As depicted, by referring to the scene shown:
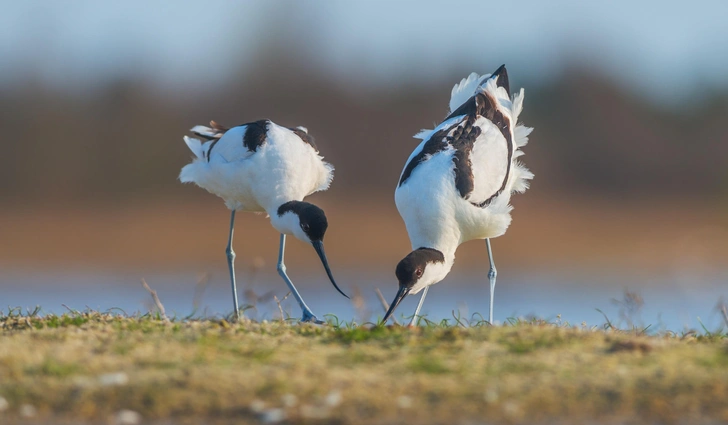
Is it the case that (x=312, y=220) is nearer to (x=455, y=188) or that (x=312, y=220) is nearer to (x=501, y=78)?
(x=455, y=188)

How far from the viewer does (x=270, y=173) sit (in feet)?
27.5

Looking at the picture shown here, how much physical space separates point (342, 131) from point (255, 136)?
14.5 m

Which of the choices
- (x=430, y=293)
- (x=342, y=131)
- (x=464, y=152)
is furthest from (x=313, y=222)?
(x=342, y=131)

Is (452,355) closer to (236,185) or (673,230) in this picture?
(236,185)

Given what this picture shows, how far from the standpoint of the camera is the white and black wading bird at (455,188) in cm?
747

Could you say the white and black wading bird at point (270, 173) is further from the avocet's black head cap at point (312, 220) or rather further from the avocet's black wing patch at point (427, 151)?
the avocet's black wing patch at point (427, 151)

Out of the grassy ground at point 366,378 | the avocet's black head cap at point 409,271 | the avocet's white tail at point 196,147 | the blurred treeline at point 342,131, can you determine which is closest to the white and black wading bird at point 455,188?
the avocet's black head cap at point 409,271

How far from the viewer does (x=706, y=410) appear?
13.2 feet

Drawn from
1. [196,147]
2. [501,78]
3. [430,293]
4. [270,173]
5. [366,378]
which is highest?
[430,293]

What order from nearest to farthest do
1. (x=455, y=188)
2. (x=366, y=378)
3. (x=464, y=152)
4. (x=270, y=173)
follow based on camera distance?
1. (x=366, y=378)
2. (x=455, y=188)
3. (x=464, y=152)
4. (x=270, y=173)

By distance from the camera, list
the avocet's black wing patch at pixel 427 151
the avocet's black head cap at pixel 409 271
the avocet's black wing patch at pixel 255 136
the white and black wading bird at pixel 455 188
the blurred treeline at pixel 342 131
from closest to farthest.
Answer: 1. the avocet's black head cap at pixel 409 271
2. the white and black wading bird at pixel 455 188
3. the avocet's black wing patch at pixel 427 151
4. the avocet's black wing patch at pixel 255 136
5. the blurred treeline at pixel 342 131

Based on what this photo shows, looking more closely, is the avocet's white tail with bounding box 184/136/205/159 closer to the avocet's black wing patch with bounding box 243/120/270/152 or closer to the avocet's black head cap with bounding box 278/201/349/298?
the avocet's black wing patch with bounding box 243/120/270/152

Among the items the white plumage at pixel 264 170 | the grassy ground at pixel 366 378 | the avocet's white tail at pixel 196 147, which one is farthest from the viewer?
the avocet's white tail at pixel 196 147

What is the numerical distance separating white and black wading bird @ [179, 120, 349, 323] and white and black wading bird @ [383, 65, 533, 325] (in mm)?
884
